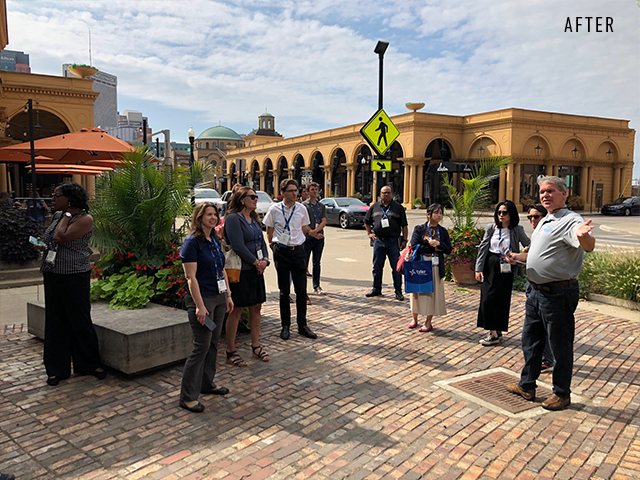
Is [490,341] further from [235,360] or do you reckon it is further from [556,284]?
[235,360]

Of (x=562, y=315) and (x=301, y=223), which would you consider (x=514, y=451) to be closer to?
(x=562, y=315)

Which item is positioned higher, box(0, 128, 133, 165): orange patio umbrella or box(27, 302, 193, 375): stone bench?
box(0, 128, 133, 165): orange patio umbrella

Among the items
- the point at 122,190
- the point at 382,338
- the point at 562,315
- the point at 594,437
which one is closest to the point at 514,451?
the point at 594,437

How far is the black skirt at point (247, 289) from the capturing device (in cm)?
525

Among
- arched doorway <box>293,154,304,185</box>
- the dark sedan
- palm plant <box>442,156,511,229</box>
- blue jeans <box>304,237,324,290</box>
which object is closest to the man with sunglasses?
blue jeans <box>304,237,324,290</box>

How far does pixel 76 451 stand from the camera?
3.49 metres

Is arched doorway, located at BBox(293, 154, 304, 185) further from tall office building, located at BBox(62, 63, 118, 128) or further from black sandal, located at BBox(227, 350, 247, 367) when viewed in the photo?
tall office building, located at BBox(62, 63, 118, 128)

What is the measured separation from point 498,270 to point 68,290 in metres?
4.61

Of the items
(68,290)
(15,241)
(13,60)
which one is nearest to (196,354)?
(68,290)

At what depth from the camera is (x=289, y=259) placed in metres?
6.27

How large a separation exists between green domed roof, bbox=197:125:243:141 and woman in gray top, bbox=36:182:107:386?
151 metres

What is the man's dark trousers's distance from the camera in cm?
623

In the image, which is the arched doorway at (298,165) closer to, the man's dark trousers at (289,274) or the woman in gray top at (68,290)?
the man's dark trousers at (289,274)

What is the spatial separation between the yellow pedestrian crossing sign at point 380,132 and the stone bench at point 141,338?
21.1 feet
